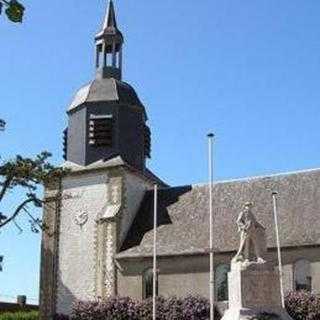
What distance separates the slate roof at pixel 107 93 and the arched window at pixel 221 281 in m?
10.4

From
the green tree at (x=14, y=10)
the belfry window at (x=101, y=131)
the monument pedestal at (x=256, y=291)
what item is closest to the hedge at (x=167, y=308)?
the belfry window at (x=101, y=131)

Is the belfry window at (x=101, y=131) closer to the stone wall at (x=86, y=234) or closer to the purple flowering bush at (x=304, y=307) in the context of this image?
the stone wall at (x=86, y=234)

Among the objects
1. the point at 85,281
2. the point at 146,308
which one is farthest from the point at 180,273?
the point at 85,281

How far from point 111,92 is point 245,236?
58.2 feet

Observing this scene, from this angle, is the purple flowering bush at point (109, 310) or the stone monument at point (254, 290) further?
the purple flowering bush at point (109, 310)

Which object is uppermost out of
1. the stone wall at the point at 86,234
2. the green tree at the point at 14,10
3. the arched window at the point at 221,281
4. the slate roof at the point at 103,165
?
the slate roof at the point at 103,165

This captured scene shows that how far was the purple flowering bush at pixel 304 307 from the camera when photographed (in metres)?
25.2

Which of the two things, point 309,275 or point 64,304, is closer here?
point 309,275

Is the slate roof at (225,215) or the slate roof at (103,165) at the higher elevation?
the slate roof at (103,165)

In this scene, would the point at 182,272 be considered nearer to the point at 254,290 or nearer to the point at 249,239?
the point at 249,239

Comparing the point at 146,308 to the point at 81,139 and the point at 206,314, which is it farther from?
the point at 81,139

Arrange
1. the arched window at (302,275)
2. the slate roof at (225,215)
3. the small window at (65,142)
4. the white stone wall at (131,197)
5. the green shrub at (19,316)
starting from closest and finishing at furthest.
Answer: the arched window at (302,275) < the slate roof at (225,215) < the green shrub at (19,316) < the white stone wall at (131,197) < the small window at (65,142)

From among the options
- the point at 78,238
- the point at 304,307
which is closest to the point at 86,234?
the point at 78,238

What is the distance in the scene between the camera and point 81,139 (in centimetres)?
3381
